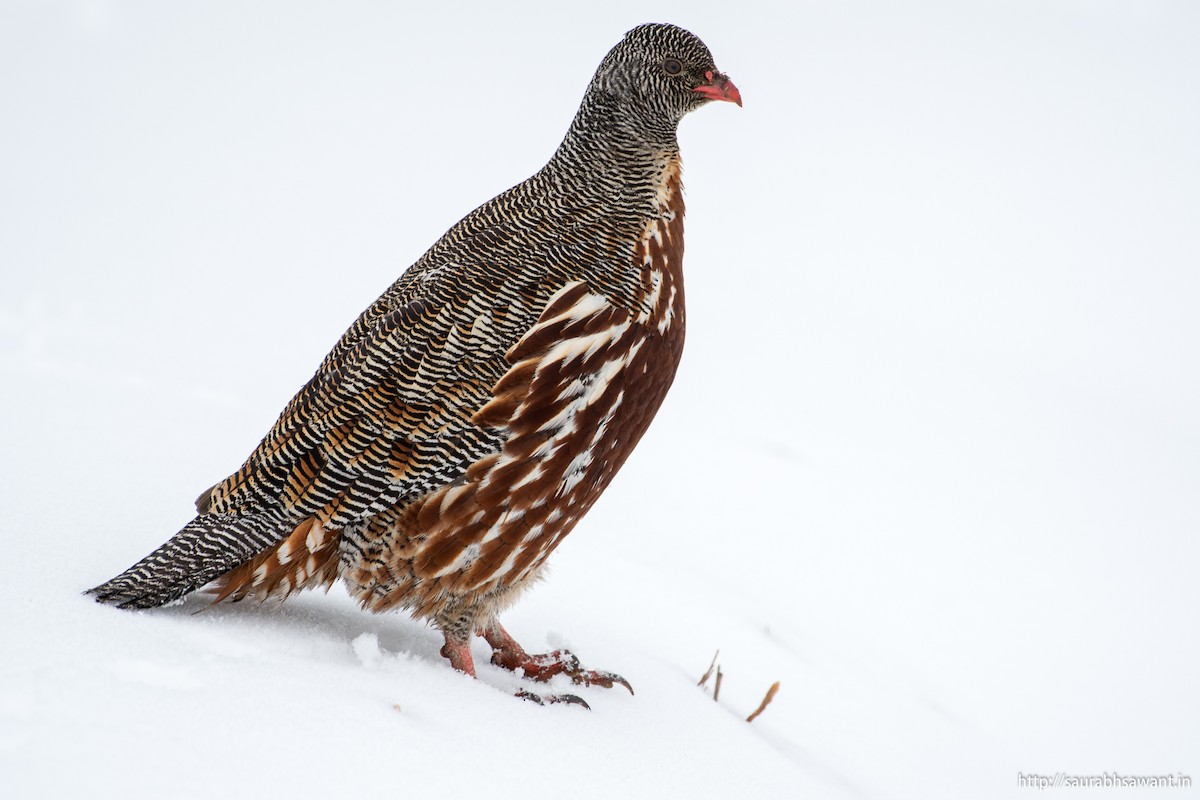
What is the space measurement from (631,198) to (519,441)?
111cm

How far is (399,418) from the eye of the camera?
11.7ft

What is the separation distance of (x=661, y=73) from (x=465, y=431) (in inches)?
68.3

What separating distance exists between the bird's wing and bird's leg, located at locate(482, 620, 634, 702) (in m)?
0.84

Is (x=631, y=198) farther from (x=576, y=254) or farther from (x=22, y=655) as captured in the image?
(x=22, y=655)

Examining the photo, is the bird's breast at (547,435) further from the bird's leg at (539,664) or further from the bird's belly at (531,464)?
the bird's leg at (539,664)

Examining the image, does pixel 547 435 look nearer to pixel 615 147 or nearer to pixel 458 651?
pixel 458 651

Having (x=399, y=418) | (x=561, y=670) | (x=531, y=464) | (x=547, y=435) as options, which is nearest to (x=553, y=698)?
(x=561, y=670)

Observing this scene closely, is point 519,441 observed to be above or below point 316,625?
above

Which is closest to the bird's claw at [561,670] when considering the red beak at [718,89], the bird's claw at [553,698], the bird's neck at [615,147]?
the bird's claw at [553,698]

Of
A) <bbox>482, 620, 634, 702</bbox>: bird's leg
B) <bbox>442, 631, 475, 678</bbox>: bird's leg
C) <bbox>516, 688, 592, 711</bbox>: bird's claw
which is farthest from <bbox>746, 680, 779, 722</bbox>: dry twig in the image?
<bbox>442, 631, 475, 678</bbox>: bird's leg

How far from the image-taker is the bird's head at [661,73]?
13.4 ft

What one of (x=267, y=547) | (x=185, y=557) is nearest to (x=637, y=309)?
(x=267, y=547)

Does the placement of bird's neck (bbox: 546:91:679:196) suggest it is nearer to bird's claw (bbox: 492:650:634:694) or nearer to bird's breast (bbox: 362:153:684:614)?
bird's breast (bbox: 362:153:684:614)

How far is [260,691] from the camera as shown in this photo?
9.14 ft
